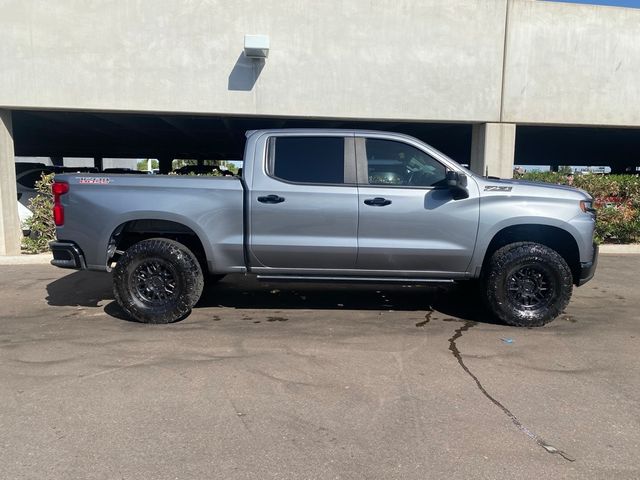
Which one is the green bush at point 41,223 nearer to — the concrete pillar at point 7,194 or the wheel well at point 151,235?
the concrete pillar at point 7,194

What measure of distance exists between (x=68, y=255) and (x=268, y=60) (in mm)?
5454

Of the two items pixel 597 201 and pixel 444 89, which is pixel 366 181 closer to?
pixel 444 89

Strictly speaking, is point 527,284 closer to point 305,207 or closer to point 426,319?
point 426,319

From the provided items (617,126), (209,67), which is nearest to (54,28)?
(209,67)

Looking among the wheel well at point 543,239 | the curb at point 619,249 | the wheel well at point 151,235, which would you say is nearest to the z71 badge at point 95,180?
the wheel well at point 151,235

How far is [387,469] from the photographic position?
118 inches

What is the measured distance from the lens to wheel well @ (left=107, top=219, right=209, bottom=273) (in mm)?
5707

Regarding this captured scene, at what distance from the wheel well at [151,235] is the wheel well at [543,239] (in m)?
3.26

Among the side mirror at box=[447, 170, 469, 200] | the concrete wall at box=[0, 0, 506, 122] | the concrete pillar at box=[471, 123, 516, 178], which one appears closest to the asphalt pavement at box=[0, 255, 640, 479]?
the side mirror at box=[447, 170, 469, 200]

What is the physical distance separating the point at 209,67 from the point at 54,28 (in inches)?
109

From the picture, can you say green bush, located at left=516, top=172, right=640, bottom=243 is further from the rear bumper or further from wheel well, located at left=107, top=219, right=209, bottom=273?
the rear bumper

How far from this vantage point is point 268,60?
31.0 feet

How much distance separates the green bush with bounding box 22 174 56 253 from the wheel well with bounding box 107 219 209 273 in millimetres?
4937

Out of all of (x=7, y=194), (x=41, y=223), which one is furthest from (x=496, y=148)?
(x=7, y=194)
